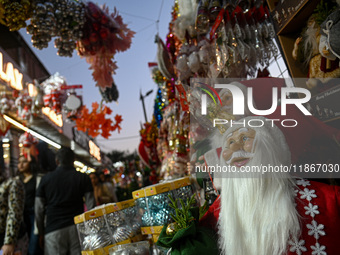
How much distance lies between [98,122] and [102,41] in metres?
1.41

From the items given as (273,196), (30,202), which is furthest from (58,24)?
(273,196)

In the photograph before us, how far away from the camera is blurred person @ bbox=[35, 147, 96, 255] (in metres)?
3.09

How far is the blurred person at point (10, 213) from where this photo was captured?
2.64 meters

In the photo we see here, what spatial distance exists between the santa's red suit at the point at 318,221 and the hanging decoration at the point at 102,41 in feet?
9.48

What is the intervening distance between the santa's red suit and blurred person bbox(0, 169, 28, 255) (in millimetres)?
2411

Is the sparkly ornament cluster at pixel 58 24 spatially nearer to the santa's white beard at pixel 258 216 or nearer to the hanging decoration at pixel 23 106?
the hanging decoration at pixel 23 106

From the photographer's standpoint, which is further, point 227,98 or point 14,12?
point 14,12

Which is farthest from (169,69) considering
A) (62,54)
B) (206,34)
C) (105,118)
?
(105,118)

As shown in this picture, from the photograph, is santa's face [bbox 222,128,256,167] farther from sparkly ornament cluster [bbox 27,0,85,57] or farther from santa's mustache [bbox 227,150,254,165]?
sparkly ornament cluster [bbox 27,0,85,57]

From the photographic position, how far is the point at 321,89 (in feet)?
5.01

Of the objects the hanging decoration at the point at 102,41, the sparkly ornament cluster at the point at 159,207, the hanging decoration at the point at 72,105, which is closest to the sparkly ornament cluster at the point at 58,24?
the hanging decoration at the point at 102,41

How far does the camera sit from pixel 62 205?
125 inches

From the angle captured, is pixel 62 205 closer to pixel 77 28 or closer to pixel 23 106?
pixel 77 28

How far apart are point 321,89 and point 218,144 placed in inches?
22.8
